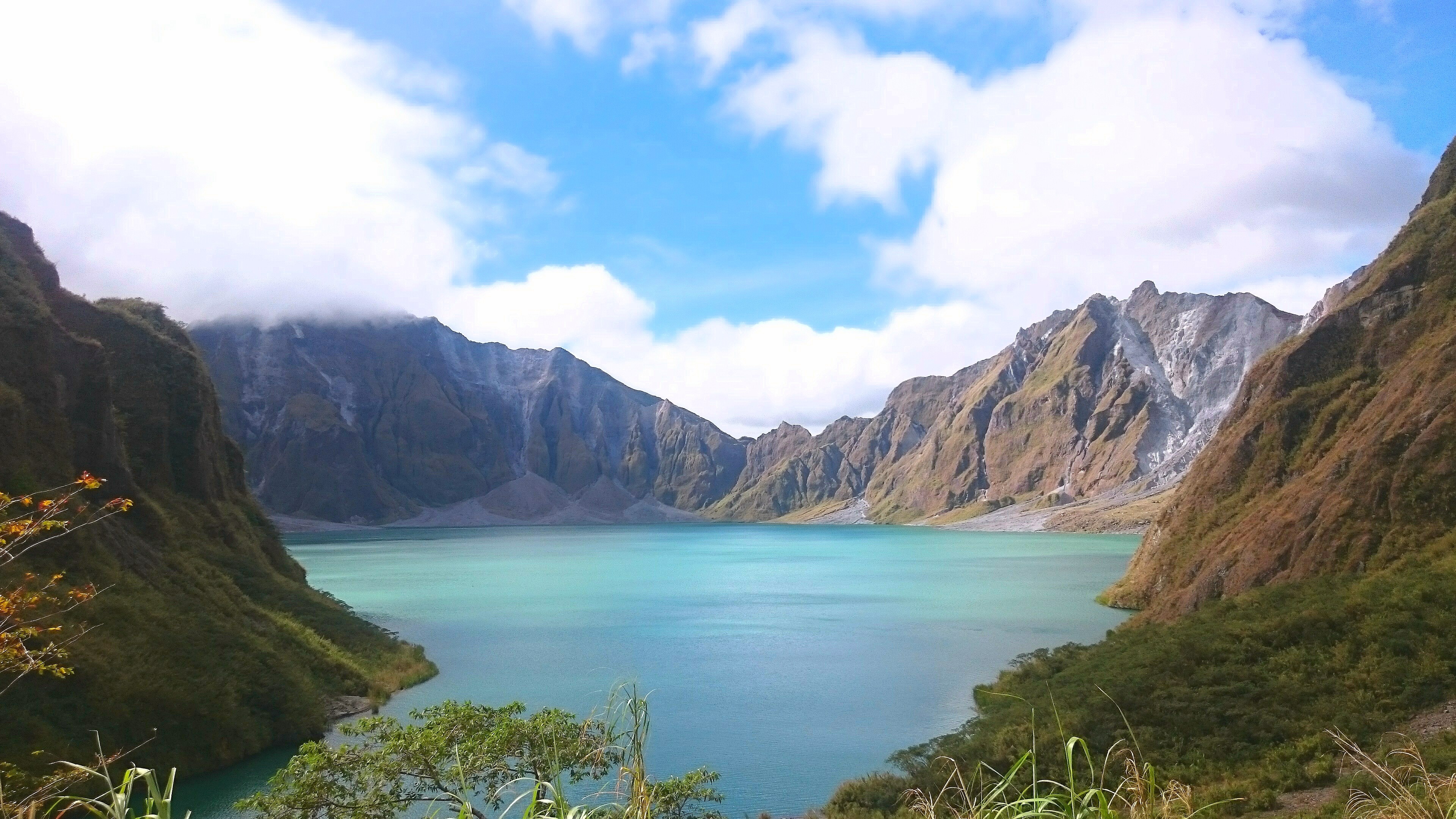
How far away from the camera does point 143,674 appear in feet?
92.8

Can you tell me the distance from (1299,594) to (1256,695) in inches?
372

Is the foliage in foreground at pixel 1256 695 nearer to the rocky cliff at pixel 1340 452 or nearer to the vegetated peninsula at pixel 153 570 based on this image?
the rocky cliff at pixel 1340 452

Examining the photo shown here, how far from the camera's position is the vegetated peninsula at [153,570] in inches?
1060

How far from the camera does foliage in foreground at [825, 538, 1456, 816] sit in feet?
69.5

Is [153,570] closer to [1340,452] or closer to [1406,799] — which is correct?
[1406,799]

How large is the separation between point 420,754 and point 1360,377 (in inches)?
1874

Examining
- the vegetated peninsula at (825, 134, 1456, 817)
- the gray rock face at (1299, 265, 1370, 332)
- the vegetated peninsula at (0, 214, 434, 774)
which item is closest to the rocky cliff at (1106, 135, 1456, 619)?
the vegetated peninsula at (825, 134, 1456, 817)

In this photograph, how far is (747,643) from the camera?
5484cm

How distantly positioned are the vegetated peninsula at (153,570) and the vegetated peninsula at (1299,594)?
20.3 metres

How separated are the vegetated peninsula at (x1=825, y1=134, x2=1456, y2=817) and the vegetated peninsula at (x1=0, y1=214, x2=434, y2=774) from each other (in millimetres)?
20332

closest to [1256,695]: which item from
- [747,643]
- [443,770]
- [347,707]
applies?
[443,770]

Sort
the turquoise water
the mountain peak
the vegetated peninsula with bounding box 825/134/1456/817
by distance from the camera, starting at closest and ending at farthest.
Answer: the vegetated peninsula with bounding box 825/134/1456/817 < the turquoise water < the mountain peak

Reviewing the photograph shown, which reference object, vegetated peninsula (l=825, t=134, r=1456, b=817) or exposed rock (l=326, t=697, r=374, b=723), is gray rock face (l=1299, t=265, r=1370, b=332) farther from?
exposed rock (l=326, t=697, r=374, b=723)

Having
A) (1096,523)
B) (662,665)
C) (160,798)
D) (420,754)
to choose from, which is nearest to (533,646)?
(662,665)
